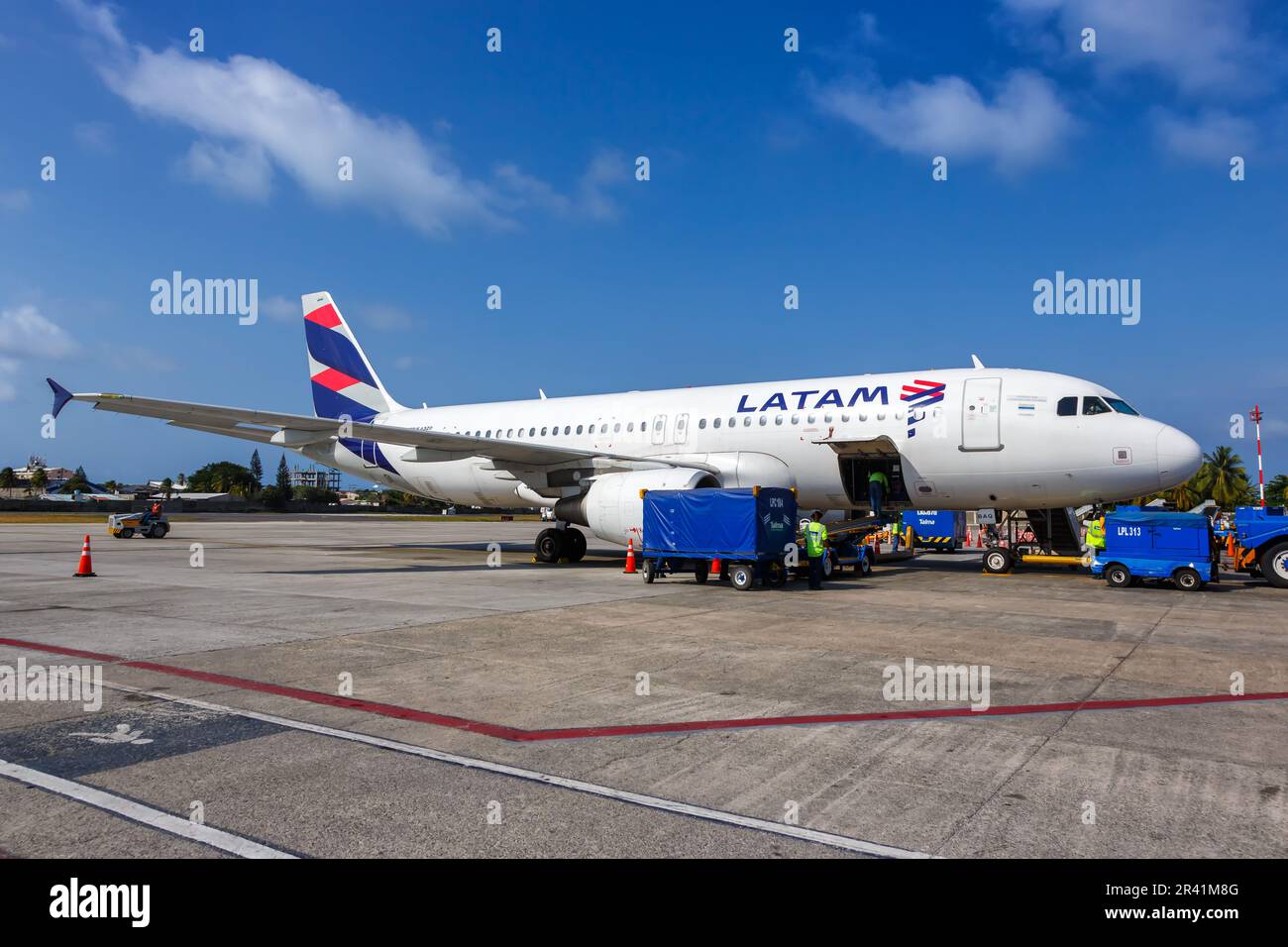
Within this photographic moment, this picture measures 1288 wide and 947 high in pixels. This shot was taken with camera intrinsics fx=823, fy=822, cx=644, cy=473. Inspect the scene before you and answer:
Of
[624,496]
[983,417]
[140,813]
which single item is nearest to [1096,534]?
[983,417]

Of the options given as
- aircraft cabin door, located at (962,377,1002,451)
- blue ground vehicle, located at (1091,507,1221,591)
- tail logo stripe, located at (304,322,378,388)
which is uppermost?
tail logo stripe, located at (304,322,378,388)

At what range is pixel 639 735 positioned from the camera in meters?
5.80

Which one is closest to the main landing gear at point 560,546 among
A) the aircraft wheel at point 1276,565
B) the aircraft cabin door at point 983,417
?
the aircraft cabin door at point 983,417

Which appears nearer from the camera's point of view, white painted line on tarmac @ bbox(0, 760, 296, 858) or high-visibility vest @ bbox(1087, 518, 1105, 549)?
white painted line on tarmac @ bbox(0, 760, 296, 858)

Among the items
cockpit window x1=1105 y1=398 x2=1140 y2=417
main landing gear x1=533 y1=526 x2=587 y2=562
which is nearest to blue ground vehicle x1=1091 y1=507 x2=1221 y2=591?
cockpit window x1=1105 y1=398 x2=1140 y2=417

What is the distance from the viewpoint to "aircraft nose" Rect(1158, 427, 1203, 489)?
52.2 feet

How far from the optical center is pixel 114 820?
420 centimetres

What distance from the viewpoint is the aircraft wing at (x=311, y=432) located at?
16578 millimetres

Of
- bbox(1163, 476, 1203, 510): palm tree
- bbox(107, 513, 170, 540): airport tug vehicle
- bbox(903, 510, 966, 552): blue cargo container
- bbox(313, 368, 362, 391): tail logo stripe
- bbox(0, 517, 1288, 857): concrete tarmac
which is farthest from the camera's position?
bbox(1163, 476, 1203, 510): palm tree

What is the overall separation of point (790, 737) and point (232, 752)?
372cm

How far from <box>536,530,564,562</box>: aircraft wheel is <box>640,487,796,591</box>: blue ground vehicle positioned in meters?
5.55

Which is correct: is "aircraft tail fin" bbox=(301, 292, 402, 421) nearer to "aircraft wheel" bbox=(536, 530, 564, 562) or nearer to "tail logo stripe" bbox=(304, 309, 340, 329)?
"tail logo stripe" bbox=(304, 309, 340, 329)

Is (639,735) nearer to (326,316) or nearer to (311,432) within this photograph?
(311,432)
